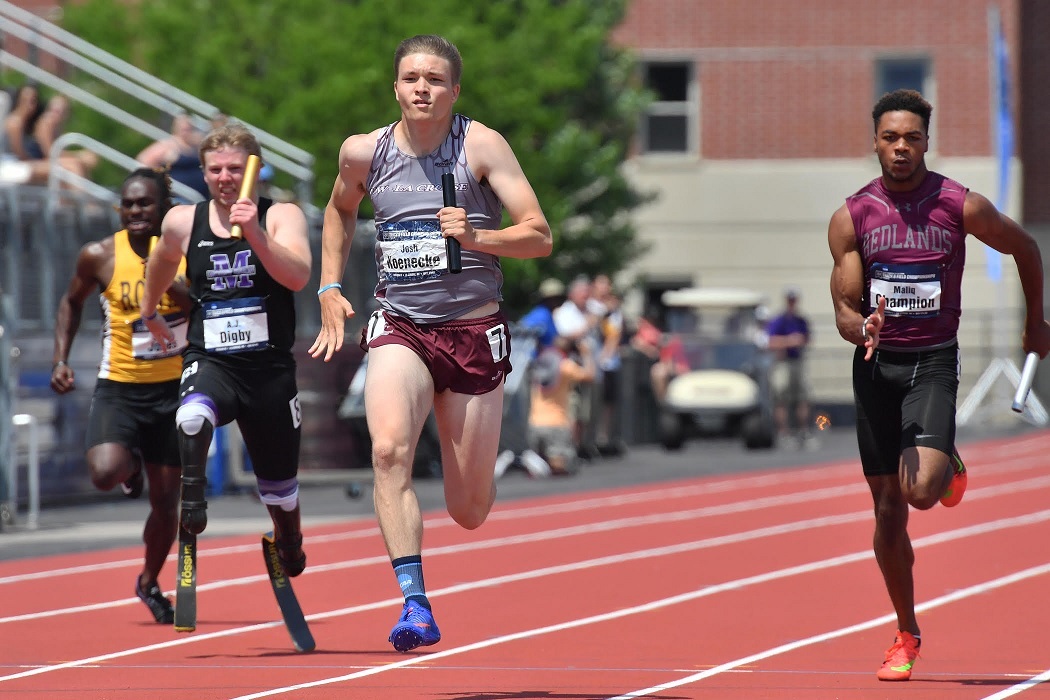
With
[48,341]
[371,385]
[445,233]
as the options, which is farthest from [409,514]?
[48,341]

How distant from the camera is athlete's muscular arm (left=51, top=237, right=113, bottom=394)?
9.65m

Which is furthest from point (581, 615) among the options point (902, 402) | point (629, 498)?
point (629, 498)

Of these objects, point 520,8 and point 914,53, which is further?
point 914,53

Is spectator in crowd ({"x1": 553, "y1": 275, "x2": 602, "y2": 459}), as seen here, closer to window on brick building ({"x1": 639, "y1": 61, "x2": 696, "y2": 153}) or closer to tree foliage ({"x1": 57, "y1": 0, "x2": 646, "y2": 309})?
tree foliage ({"x1": 57, "y1": 0, "x2": 646, "y2": 309})

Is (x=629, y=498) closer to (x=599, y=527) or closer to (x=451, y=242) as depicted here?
(x=599, y=527)

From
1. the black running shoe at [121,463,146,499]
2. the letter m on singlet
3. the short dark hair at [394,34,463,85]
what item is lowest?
the black running shoe at [121,463,146,499]

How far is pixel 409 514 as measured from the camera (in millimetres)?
6711

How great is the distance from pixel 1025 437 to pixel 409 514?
73.4 feet

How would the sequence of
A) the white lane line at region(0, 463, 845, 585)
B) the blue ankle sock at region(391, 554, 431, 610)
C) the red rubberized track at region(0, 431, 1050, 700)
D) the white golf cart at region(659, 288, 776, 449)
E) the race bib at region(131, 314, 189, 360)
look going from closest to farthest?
the blue ankle sock at region(391, 554, 431, 610) → the red rubberized track at region(0, 431, 1050, 700) → the race bib at region(131, 314, 189, 360) → the white lane line at region(0, 463, 845, 585) → the white golf cart at region(659, 288, 776, 449)

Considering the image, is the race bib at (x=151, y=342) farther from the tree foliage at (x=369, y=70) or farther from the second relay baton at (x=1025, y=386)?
the tree foliage at (x=369, y=70)

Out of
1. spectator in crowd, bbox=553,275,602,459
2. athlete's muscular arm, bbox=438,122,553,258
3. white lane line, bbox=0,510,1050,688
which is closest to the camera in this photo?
athlete's muscular arm, bbox=438,122,553,258

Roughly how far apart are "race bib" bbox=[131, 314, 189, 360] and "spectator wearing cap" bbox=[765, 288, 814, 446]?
58.6 ft

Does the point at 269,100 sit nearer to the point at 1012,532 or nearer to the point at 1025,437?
the point at 1025,437

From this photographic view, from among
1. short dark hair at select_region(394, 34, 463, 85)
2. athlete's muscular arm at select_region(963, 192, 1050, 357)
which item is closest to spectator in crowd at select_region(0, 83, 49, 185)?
short dark hair at select_region(394, 34, 463, 85)
